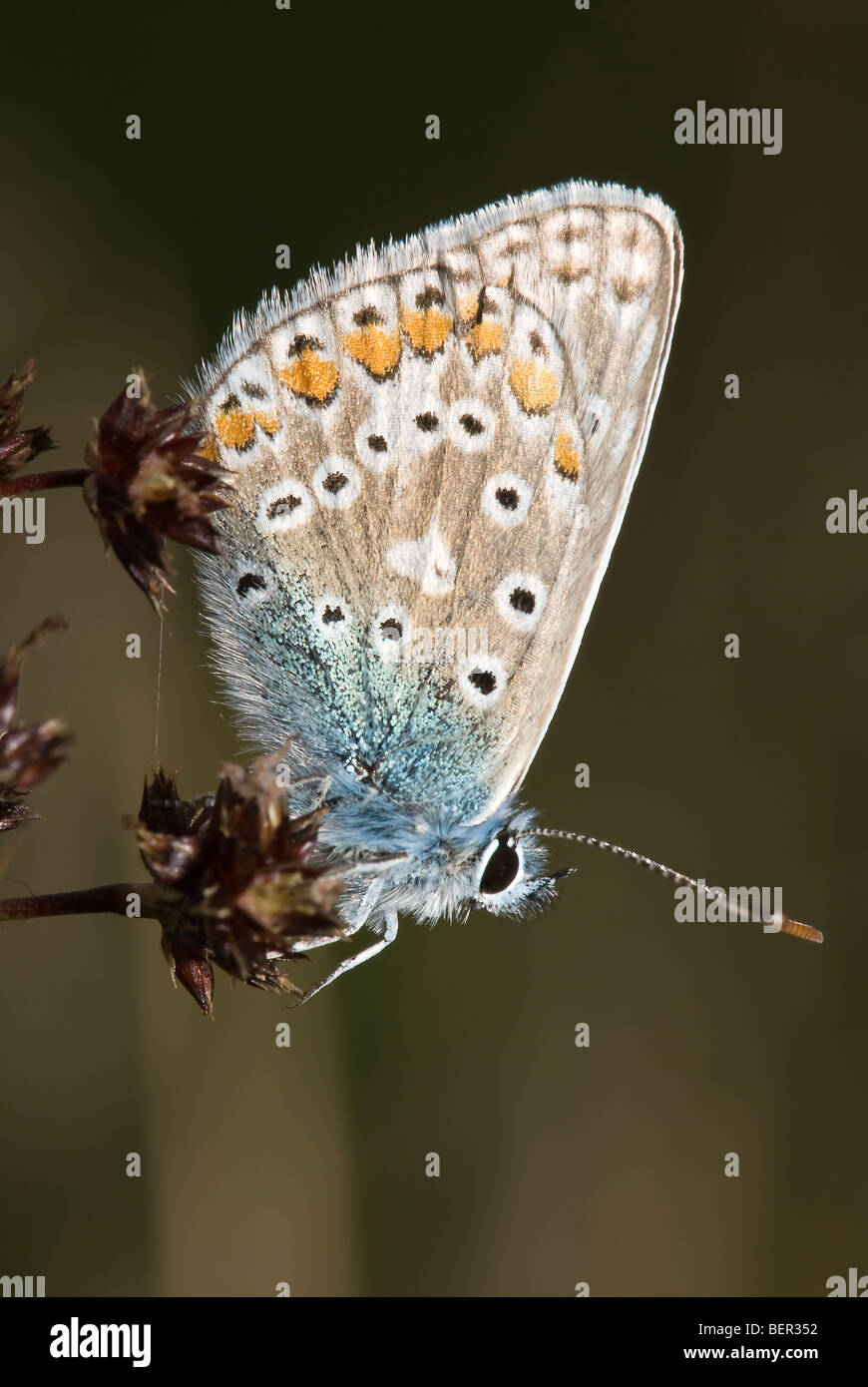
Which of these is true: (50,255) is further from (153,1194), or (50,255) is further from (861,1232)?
(861,1232)

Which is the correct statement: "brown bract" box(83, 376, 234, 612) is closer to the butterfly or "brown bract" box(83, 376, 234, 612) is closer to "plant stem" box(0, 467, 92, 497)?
"plant stem" box(0, 467, 92, 497)

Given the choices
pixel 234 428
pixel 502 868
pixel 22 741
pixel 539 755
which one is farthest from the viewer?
pixel 539 755

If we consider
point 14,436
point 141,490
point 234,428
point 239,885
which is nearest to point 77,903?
point 239,885

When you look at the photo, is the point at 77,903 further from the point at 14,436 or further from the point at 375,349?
the point at 375,349

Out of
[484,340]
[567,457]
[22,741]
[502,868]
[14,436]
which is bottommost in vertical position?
[502,868]

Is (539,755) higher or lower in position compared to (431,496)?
lower

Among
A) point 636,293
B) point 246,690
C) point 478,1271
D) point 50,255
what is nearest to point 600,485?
point 636,293

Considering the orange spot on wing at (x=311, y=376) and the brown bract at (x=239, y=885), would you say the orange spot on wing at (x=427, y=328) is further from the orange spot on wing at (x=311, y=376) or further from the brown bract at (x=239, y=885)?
Result: the brown bract at (x=239, y=885)
